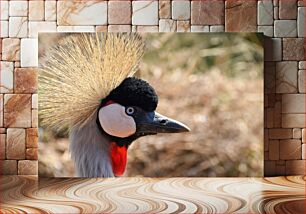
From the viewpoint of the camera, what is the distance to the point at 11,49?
8.36 ft

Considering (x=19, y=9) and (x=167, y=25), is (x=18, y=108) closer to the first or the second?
(x=19, y=9)

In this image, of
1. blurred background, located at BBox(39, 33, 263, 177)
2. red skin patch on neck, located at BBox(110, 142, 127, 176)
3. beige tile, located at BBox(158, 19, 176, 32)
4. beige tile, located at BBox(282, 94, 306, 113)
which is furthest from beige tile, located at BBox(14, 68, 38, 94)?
beige tile, located at BBox(282, 94, 306, 113)

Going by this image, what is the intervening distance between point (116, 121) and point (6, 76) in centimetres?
57

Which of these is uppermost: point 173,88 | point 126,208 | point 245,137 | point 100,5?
point 100,5

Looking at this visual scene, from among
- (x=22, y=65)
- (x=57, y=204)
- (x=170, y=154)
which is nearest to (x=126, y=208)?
(x=57, y=204)

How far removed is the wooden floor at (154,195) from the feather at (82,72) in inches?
12.0

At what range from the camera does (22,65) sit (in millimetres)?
2547

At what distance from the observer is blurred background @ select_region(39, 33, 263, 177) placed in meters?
2.50

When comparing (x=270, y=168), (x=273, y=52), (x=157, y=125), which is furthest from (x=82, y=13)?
(x=270, y=168)

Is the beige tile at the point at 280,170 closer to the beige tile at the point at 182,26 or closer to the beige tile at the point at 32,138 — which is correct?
the beige tile at the point at 182,26

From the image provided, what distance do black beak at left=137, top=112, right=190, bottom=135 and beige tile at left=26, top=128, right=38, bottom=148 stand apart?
1.61 feet

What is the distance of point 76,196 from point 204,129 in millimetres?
722

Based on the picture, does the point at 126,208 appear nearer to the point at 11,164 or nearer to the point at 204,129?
the point at 204,129

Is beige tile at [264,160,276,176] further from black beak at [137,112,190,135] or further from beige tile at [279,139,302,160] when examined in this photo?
black beak at [137,112,190,135]
